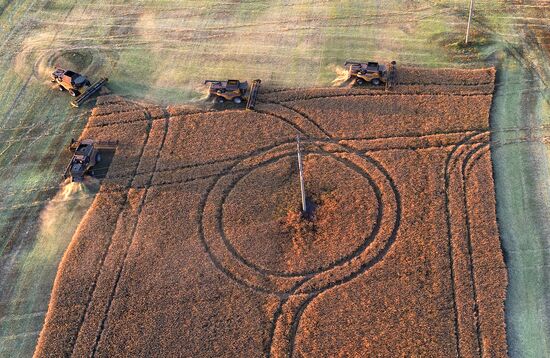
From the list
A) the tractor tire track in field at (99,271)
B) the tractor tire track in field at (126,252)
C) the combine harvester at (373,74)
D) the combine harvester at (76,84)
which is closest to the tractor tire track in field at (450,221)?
the combine harvester at (373,74)

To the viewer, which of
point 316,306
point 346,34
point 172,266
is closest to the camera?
point 316,306

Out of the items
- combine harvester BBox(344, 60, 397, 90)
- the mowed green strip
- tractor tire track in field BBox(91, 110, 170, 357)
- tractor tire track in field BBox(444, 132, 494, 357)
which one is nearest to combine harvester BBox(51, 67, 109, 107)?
tractor tire track in field BBox(91, 110, 170, 357)

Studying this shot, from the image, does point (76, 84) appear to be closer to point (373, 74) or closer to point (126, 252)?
point (126, 252)

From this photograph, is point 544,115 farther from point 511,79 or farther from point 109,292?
point 109,292

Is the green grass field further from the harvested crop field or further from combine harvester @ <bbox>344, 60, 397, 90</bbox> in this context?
combine harvester @ <bbox>344, 60, 397, 90</bbox>

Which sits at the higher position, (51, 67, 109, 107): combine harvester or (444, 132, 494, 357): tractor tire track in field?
(51, 67, 109, 107): combine harvester

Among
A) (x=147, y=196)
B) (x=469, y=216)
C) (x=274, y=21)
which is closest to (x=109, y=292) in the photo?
(x=147, y=196)
